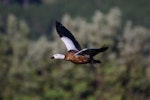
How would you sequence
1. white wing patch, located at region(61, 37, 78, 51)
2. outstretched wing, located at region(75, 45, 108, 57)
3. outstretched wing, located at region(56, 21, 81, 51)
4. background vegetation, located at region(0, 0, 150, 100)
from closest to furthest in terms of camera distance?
outstretched wing, located at region(75, 45, 108, 57), white wing patch, located at region(61, 37, 78, 51), outstretched wing, located at region(56, 21, 81, 51), background vegetation, located at region(0, 0, 150, 100)

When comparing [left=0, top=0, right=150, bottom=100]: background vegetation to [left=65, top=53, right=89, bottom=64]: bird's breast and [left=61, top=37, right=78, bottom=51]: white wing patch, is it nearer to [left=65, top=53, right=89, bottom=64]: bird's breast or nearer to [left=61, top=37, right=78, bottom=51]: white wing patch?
[left=61, top=37, right=78, bottom=51]: white wing patch

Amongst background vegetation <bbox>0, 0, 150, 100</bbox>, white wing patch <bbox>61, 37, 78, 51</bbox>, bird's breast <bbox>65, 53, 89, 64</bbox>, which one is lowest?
bird's breast <bbox>65, 53, 89, 64</bbox>

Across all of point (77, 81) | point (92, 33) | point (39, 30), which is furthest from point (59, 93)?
point (39, 30)

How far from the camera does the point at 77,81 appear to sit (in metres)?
34.5

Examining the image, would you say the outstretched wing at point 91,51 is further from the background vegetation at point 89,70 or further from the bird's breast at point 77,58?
the background vegetation at point 89,70

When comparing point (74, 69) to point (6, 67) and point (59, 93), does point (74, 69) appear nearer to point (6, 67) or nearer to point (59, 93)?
point (59, 93)

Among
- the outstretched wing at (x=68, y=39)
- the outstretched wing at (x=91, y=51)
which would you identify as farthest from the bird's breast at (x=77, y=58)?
the outstretched wing at (x=68, y=39)

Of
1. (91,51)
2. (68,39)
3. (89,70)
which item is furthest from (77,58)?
(89,70)

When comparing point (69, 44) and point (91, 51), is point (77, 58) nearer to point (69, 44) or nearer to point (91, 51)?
point (91, 51)

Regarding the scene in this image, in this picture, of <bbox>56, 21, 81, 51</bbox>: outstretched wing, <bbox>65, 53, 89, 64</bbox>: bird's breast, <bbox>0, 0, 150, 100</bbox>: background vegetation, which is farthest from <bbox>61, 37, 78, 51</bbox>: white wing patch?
<bbox>0, 0, 150, 100</bbox>: background vegetation

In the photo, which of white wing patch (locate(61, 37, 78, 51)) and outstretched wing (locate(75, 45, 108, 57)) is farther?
white wing patch (locate(61, 37, 78, 51))

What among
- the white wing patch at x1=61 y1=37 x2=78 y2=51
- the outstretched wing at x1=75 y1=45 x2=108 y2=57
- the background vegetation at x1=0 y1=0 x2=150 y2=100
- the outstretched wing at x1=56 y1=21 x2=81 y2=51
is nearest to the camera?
the outstretched wing at x1=75 y1=45 x2=108 y2=57

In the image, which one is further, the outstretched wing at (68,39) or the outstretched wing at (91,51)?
the outstretched wing at (68,39)

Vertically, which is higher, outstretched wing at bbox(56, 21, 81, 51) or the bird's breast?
outstretched wing at bbox(56, 21, 81, 51)
